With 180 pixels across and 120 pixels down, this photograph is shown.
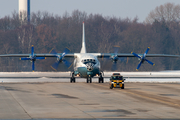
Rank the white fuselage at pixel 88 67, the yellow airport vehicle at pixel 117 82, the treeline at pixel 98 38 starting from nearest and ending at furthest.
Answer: the yellow airport vehicle at pixel 117 82 < the white fuselage at pixel 88 67 < the treeline at pixel 98 38

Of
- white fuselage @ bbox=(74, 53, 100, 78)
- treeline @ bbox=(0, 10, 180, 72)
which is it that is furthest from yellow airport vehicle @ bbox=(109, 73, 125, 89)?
treeline @ bbox=(0, 10, 180, 72)

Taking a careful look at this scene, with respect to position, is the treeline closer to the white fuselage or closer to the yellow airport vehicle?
the white fuselage

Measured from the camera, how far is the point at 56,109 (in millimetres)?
18406

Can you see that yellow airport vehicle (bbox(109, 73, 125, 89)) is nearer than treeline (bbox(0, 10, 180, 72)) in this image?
Yes

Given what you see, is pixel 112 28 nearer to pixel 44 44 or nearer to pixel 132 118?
pixel 44 44

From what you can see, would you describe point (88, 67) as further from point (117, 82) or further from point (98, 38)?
point (98, 38)

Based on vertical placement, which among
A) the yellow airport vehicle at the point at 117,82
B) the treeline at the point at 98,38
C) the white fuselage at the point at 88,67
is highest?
the treeline at the point at 98,38

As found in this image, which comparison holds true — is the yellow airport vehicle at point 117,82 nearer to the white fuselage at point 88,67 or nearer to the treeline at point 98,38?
the white fuselage at point 88,67

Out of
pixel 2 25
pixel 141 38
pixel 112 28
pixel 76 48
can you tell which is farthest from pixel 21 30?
pixel 141 38

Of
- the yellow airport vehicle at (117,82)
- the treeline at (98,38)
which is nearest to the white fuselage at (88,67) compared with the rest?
the yellow airport vehicle at (117,82)

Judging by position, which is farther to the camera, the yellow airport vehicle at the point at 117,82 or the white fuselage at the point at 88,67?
the white fuselage at the point at 88,67

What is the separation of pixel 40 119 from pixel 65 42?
85.0m

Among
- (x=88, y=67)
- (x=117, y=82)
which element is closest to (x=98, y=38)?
(x=88, y=67)

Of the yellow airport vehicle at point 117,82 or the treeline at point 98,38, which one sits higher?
the treeline at point 98,38
